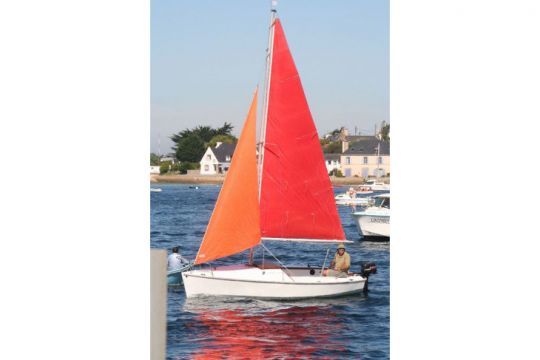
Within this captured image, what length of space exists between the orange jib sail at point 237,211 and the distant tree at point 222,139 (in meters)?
0.36

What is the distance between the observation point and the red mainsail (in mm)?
9469

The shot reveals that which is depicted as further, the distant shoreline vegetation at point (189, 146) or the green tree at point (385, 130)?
the distant shoreline vegetation at point (189, 146)

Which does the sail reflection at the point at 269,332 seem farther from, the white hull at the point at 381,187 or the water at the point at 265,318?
the white hull at the point at 381,187

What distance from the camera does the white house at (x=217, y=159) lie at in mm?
8812

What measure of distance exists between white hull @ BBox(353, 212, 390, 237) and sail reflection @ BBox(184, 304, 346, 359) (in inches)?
97.4

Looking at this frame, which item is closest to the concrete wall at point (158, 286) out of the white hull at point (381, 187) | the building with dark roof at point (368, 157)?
the building with dark roof at point (368, 157)

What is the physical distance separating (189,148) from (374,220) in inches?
194

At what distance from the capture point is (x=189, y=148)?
8.02m

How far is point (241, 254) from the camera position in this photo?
978 centimetres

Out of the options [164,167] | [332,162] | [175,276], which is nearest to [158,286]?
[164,167]

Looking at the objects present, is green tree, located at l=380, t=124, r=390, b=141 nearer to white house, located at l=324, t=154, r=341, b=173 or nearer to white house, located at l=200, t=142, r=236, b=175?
white house, located at l=200, t=142, r=236, b=175
